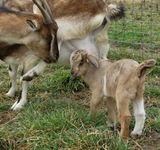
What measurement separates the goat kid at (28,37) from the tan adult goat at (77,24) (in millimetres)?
135

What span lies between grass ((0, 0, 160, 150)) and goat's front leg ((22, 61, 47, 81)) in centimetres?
31

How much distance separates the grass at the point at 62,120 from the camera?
4.05 metres

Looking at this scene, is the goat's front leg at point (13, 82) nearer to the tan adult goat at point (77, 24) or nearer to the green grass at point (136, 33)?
the tan adult goat at point (77, 24)

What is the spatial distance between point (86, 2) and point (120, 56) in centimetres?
220

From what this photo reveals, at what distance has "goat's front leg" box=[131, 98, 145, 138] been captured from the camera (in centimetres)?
436

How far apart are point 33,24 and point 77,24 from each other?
644 millimetres

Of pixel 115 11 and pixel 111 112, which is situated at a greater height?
pixel 115 11

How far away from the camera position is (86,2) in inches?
223

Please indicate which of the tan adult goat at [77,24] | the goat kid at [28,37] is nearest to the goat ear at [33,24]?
the goat kid at [28,37]

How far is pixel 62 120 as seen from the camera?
4527 millimetres

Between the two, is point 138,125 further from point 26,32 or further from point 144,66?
point 26,32

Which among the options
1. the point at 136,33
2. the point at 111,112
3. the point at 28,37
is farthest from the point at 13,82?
the point at 136,33

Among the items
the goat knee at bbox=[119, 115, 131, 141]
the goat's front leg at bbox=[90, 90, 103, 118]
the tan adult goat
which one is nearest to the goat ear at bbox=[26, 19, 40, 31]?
the tan adult goat

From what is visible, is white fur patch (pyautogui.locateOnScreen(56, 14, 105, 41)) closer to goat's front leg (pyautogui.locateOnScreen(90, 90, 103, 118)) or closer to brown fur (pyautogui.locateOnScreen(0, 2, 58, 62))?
brown fur (pyautogui.locateOnScreen(0, 2, 58, 62))
